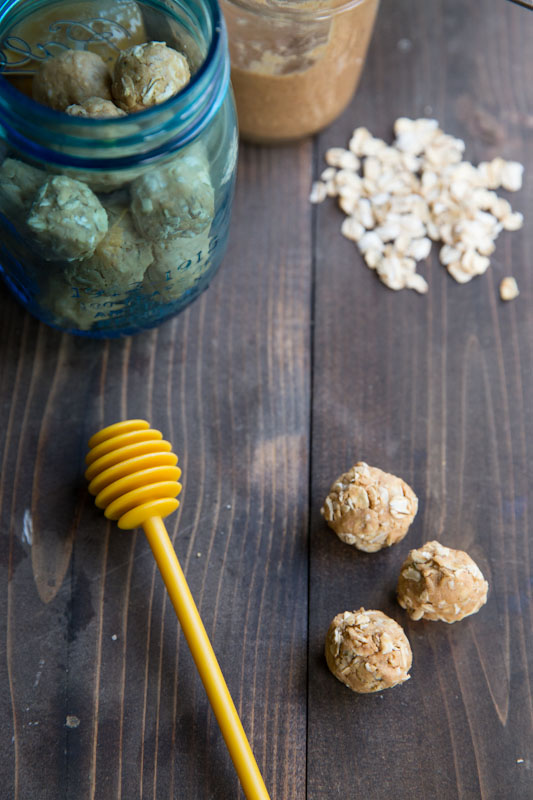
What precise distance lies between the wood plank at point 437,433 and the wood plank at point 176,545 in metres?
0.03

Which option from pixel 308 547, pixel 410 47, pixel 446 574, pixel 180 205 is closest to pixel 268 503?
pixel 308 547

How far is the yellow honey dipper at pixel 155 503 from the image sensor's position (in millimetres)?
609

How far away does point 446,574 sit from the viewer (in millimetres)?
635

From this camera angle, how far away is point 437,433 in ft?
2.41

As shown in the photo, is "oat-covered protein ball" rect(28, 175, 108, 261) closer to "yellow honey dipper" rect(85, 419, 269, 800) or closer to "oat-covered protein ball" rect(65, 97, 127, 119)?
"oat-covered protein ball" rect(65, 97, 127, 119)

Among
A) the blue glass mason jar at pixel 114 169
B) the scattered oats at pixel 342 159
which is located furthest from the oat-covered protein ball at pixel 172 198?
the scattered oats at pixel 342 159

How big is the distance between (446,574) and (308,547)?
0.40ft

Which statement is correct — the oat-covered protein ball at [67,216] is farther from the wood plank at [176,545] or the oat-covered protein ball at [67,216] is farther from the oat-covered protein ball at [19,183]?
the wood plank at [176,545]

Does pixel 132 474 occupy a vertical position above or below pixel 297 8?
below

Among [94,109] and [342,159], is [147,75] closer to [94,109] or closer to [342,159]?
[94,109]

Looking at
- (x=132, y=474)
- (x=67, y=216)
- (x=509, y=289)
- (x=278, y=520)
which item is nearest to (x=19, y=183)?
(x=67, y=216)

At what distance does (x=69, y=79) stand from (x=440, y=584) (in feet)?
1.52

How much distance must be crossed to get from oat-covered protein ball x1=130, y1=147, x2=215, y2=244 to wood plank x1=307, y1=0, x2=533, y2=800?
0.23 metres

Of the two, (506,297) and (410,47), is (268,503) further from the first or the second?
(410,47)
